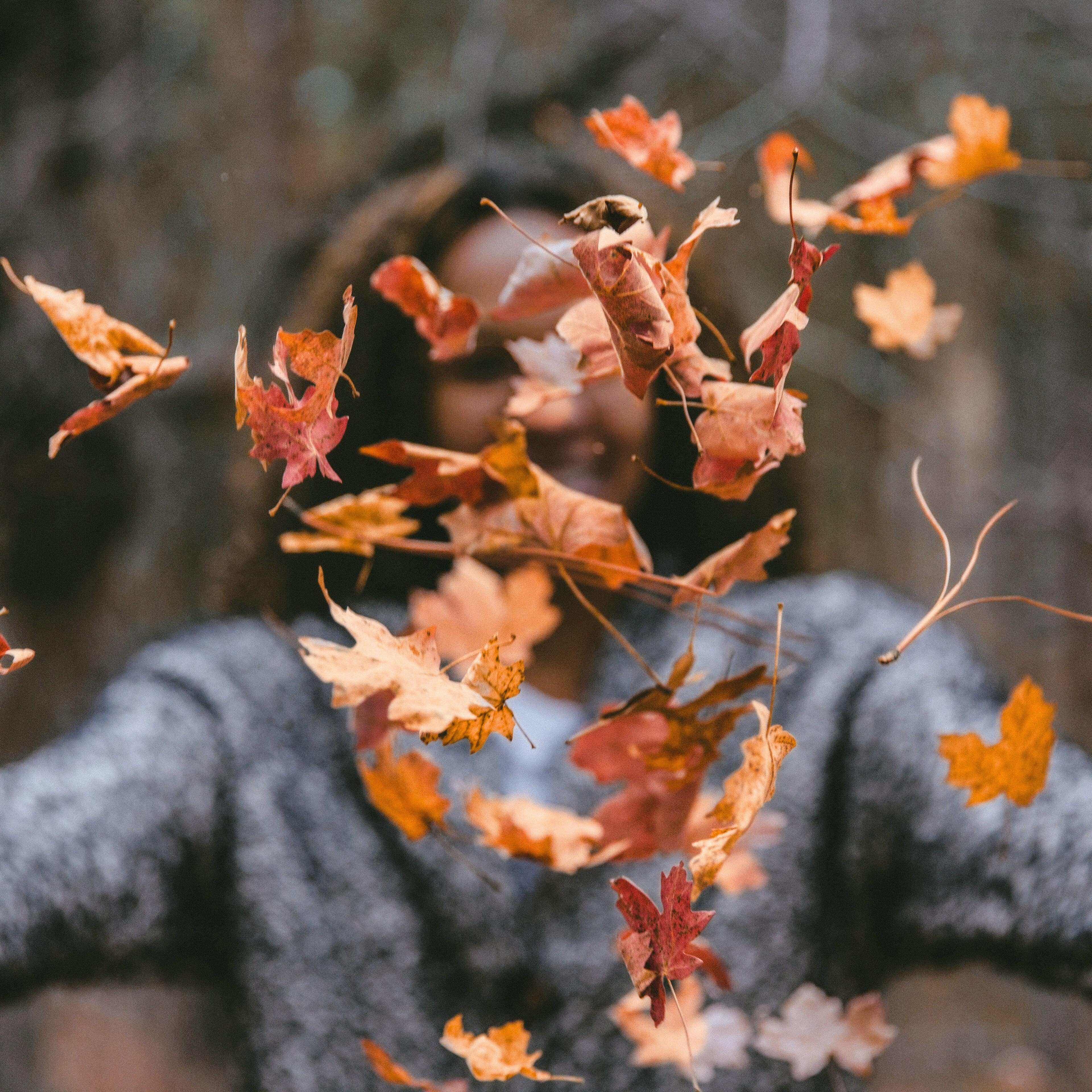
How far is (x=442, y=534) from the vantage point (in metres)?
0.57

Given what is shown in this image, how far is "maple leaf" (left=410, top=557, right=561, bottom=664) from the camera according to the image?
29 cm

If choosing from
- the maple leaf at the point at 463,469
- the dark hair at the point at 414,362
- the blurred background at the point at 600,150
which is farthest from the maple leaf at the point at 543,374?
the blurred background at the point at 600,150

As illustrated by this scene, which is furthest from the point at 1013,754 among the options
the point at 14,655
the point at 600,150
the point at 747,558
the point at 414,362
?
the point at 600,150

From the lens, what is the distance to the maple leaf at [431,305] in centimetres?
21

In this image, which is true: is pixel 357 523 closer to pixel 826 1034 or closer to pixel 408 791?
pixel 408 791

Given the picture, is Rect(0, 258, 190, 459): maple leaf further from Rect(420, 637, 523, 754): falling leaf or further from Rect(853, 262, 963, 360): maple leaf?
Rect(853, 262, 963, 360): maple leaf

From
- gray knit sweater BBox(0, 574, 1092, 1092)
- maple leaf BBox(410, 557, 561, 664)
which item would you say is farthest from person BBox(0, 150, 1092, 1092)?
maple leaf BBox(410, 557, 561, 664)

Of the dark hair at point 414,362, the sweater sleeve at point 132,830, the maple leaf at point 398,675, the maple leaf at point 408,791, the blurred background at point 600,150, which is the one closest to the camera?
the maple leaf at point 398,675

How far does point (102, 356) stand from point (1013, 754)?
216 millimetres

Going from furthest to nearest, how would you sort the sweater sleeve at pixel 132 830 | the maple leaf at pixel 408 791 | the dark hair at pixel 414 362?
1. the dark hair at pixel 414 362
2. the sweater sleeve at pixel 132 830
3. the maple leaf at pixel 408 791

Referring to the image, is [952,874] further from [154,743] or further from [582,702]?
[154,743]

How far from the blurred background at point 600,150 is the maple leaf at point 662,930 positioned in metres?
0.66

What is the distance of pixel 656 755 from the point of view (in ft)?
0.69

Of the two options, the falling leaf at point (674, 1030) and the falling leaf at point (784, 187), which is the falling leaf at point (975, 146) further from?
the falling leaf at point (674, 1030)
